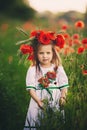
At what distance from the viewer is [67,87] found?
4164mm

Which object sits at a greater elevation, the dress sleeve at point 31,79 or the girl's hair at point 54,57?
the girl's hair at point 54,57

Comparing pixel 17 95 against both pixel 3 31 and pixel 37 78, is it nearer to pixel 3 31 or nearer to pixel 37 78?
pixel 37 78

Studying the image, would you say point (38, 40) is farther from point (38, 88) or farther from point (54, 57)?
point (38, 88)

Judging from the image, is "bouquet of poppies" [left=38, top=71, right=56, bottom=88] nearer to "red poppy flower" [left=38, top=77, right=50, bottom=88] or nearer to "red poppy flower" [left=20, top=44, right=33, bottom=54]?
"red poppy flower" [left=38, top=77, right=50, bottom=88]

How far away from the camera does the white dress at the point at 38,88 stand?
→ 408 centimetres

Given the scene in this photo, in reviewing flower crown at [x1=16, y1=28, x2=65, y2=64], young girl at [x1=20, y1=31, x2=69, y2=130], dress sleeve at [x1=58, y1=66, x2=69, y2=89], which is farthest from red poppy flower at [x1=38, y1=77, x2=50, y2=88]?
flower crown at [x1=16, y1=28, x2=65, y2=64]

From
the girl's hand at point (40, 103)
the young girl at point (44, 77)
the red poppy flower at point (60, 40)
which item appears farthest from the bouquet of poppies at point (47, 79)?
the red poppy flower at point (60, 40)

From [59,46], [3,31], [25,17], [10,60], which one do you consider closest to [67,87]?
[59,46]

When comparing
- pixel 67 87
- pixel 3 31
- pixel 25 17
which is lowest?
pixel 67 87

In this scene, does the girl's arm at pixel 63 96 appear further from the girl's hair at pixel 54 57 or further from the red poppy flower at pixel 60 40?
the red poppy flower at pixel 60 40

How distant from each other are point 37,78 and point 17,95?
1.79 ft

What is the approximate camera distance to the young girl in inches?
161

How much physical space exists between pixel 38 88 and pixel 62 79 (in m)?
0.21

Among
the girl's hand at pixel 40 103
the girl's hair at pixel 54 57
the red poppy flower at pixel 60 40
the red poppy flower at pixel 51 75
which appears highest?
the red poppy flower at pixel 60 40
